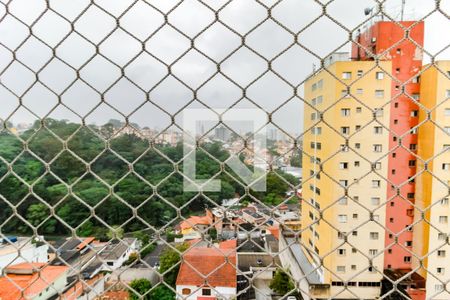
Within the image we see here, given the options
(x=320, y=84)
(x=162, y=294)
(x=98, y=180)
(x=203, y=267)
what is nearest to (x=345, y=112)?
(x=320, y=84)

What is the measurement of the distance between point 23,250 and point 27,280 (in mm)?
143

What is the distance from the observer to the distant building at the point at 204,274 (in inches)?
34.0

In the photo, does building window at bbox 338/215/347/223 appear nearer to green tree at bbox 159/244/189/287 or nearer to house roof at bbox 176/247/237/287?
house roof at bbox 176/247/237/287

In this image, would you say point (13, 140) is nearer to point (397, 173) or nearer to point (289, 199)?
point (289, 199)

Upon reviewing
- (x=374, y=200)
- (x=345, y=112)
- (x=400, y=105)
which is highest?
(x=400, y=105)

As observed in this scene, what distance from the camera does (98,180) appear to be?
800 millimetres

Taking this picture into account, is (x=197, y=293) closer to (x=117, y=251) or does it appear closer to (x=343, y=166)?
(x=117, y=251)

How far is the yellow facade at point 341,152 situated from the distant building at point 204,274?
11.4 inches

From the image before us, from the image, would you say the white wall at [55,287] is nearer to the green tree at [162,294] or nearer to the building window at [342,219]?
the green tree at [162,294]

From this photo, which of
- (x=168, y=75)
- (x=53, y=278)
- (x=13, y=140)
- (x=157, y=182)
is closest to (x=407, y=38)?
(x=168, y=75)

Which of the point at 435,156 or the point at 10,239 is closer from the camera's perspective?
the point at 435,156

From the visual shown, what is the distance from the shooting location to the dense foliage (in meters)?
0.77

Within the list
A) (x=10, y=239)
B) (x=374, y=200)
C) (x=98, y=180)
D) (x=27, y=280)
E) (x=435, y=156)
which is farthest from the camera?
(x=374, y=200)

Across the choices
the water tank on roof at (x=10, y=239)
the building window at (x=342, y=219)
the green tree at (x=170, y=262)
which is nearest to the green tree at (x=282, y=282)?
the green tree at (x=170, y=262)
